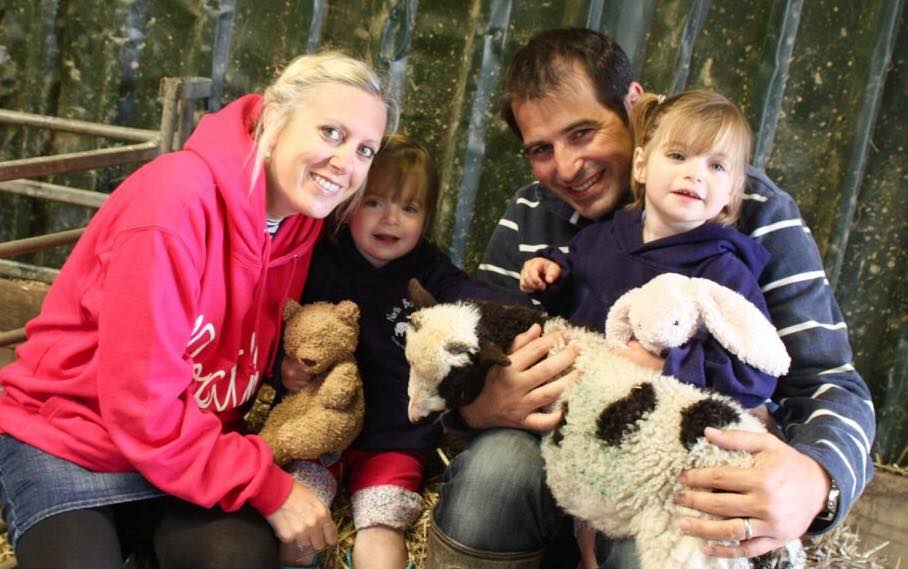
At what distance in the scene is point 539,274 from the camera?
1949 mm

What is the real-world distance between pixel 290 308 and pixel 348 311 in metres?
0.14

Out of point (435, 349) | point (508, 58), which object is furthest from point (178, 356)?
point (508, 58)

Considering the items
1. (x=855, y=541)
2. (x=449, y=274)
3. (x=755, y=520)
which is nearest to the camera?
(x=755, y=520)

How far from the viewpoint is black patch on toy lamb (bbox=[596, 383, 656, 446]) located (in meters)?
→ 1.54

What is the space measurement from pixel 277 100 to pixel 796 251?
1.22 m

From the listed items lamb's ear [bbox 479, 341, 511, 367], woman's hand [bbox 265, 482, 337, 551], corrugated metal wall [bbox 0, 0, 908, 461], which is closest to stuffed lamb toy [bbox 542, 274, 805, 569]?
lamb's ear [bbox 479, 341, 511, 367]

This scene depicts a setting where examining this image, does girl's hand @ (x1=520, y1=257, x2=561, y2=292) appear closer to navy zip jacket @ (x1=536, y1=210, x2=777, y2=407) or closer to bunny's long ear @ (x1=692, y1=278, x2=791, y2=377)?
navy zip jacket @ (x1=536, y1=210, x2=777, y2=407)

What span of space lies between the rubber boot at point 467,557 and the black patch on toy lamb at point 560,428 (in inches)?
11.1

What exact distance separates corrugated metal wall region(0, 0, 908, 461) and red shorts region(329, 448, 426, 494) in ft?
3.17

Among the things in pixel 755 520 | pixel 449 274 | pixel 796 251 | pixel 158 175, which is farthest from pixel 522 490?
pixel 158 175

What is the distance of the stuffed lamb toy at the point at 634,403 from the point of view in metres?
1.51

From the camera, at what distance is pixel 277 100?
188cm

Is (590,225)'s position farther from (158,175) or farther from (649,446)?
(158,175)

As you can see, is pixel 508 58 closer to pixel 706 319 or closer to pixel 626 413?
pixel 706 319
